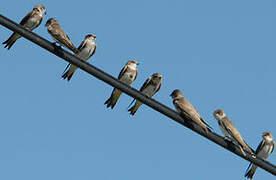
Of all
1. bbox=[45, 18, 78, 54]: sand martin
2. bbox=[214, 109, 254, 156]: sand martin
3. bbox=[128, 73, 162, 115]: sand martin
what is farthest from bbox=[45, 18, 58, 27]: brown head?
bbox=[214, 109, 254, 156]: sand martin

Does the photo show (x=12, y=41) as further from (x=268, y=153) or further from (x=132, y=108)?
(x=268, y=153)

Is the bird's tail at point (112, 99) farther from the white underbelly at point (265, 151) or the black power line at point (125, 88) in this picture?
the black power line at point (125, 88)

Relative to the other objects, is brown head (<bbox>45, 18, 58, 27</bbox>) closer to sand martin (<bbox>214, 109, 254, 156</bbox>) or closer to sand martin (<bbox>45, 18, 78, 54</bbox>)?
sand martin (<bbox>45, 18, 78, 54</bbox>)

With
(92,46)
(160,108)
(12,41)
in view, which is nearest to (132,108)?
(92,46)

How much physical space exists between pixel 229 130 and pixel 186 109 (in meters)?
0.96

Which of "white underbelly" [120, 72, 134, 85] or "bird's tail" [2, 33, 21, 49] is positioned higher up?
"white underbelly" [120, 72, 134, 85]

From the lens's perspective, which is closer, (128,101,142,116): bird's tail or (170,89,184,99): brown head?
(170,89,184,99): brown head

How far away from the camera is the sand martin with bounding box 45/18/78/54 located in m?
12.4

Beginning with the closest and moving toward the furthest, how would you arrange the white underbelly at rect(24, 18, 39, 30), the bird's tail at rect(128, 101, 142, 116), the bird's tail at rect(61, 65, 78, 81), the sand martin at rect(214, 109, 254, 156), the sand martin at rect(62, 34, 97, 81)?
the sand martin at rect(214, 109, 254, 156)
the bird's tail at rect(128, 101, 142, 116)
the white underbelly at rect(24, 18, 39, 30)
the bird's tail at rect(61, 65, 78, 81)
the sand martin at rect(62, 34, 97, 81)

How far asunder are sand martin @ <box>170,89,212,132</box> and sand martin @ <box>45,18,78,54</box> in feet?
7.06

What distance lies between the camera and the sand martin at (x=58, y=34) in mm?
12383

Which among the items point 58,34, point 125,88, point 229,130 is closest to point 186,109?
point 229,130

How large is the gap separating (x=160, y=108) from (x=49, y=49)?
1602 millimetres

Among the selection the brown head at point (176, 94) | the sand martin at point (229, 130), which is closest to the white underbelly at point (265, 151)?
the sand martin at point (229, 130)
